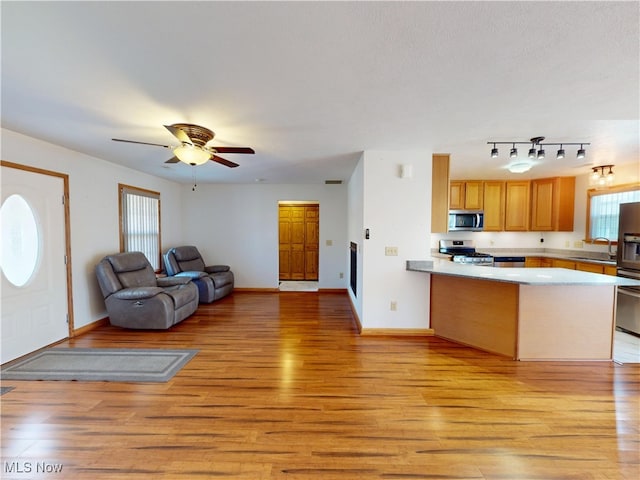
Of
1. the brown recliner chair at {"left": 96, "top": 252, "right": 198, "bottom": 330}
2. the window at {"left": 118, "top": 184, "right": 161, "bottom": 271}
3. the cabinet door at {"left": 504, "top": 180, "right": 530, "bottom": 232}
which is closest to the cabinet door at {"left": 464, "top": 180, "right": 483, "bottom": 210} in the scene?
the cabinet door at {"left": 504, "top": 180, "right": 530, "bottom": 232}

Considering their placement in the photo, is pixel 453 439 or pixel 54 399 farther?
pixel 54 399

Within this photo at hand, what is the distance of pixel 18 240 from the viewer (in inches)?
119

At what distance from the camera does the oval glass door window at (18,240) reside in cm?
289

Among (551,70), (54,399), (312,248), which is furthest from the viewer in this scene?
(312,248)

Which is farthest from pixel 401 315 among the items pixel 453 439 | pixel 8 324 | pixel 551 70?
pixel 8 324

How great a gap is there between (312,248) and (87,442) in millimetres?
5971

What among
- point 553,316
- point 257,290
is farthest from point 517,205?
point 257,290

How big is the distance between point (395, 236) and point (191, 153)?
2.56 meters

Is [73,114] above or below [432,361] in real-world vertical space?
above

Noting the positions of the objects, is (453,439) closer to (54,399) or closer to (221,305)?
(54,399)

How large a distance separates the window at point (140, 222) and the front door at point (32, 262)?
0.99 metres

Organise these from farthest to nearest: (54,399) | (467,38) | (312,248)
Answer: (312,248) → (54,399) → (467,38)

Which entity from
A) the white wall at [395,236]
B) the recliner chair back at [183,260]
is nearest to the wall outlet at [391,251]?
the white wall at [395,236]

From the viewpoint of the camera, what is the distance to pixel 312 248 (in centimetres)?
753
